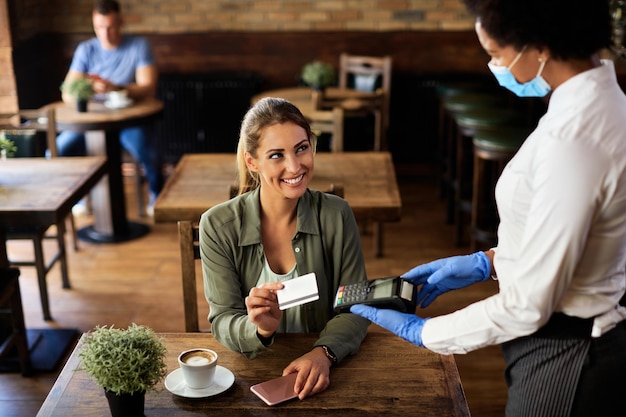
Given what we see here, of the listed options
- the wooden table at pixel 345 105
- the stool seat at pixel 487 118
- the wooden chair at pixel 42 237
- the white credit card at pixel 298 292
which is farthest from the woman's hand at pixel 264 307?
the stool seat at pixel 487 118

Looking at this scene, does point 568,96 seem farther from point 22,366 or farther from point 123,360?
point 22,366

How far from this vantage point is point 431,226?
5.03 metres

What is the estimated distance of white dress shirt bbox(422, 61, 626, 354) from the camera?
134 centimetres

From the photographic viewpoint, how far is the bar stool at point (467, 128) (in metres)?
4.41

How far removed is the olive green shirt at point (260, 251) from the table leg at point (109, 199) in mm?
2831

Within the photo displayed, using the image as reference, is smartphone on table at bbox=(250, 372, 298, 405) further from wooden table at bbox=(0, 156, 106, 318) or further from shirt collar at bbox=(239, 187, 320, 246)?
wooden table at bbox=(0, 156, 106, 318)

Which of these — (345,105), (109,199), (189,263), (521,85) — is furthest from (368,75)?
(521,85)

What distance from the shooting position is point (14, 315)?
319 centimetres

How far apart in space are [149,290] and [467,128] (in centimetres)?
200

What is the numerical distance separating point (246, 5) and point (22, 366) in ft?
11.5

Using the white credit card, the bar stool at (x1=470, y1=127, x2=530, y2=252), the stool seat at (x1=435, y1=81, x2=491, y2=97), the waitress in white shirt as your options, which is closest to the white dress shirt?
the waitress in white shirt

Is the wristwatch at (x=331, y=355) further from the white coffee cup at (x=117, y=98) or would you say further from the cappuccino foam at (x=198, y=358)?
the white coffee cup at (x=117, y=98)

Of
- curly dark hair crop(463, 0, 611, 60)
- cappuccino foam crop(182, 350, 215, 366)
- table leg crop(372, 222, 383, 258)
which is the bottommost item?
table leg crop(372, 222, 383, 258)

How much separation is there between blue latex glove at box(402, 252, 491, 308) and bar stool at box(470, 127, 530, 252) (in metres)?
2.12
